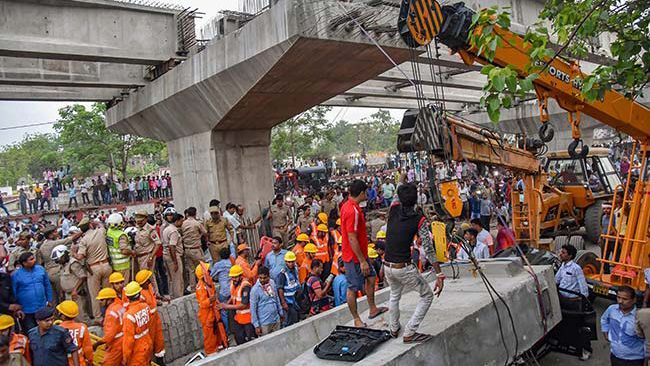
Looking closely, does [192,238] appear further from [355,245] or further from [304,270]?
[355,245]

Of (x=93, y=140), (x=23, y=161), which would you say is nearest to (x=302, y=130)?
(x=93, y=140)

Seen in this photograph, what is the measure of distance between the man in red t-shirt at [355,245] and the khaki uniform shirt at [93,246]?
494 cm

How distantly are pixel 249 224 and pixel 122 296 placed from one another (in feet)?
18.6

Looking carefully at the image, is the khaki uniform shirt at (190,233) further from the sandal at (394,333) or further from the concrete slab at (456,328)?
the sandal at (394,333)

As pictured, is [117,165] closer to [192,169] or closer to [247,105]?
[192,169]

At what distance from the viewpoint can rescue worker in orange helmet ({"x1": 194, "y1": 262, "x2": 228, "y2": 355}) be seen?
7430 millimetres

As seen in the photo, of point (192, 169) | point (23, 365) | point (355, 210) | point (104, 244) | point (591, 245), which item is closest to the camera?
point (355, 210)

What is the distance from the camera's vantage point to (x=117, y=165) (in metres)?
34.3

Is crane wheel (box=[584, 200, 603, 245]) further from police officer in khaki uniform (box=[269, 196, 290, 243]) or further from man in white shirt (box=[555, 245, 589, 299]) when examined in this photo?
police officer in khaki uniform (box=[269, 196, 290, 243])

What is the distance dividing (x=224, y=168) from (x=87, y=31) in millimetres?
4712

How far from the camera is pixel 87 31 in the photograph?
11.4 meters

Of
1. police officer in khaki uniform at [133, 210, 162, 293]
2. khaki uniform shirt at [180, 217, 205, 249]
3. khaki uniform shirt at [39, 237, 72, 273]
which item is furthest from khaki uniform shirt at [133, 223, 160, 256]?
khaki uniform shirt at [39, 237, 72, 273]

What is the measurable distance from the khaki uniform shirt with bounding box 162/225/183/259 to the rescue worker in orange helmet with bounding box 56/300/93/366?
3.13 metres

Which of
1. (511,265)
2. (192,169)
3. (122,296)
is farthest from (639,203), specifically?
(192,169)
